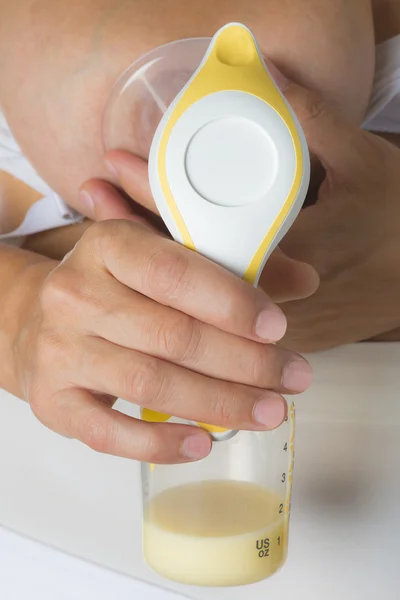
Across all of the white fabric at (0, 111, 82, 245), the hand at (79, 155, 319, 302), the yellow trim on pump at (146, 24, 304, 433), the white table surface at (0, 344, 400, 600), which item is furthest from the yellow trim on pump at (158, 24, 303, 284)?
the white fabric at (0, 111, 82, 245)

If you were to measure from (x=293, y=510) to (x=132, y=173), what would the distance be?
0.25 meters

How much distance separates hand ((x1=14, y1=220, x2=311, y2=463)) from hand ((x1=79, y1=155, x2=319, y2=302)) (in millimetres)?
61

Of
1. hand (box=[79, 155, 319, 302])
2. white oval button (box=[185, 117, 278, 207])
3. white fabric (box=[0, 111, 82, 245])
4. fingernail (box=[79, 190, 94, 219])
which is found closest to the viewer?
white oval button (box=[185, 117, 278, 207])

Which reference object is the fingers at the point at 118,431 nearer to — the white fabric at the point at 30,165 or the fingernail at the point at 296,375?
the fingernail at the point at 296,375

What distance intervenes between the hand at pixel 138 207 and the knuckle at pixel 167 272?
0.29 feet

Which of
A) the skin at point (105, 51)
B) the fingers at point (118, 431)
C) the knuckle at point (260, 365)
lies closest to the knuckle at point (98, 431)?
the fingers at point (118, 431)

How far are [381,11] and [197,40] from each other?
0.79 feet

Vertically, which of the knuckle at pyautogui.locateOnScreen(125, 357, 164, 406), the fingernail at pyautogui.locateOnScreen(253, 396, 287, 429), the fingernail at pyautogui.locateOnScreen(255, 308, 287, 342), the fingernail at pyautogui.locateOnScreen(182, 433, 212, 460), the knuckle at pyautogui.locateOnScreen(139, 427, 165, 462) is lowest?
the knuckle at pyautogui.locateOnScreen(139, 427, 165, 462)

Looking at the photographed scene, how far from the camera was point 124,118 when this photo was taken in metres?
0.51

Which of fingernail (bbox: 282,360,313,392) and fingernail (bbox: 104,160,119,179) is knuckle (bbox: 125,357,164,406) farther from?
fingernail (bbox: 104,160,119,179)

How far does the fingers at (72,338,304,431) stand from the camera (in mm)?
382

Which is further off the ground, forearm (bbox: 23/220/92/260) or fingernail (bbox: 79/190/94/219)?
fingernail (bbox: 79/190/94/219)

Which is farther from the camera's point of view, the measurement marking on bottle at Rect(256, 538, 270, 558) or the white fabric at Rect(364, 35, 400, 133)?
the white fabric at Rect(364, 35, 400, 133)

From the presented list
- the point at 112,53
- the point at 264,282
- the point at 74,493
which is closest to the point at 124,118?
the point at 112,53
